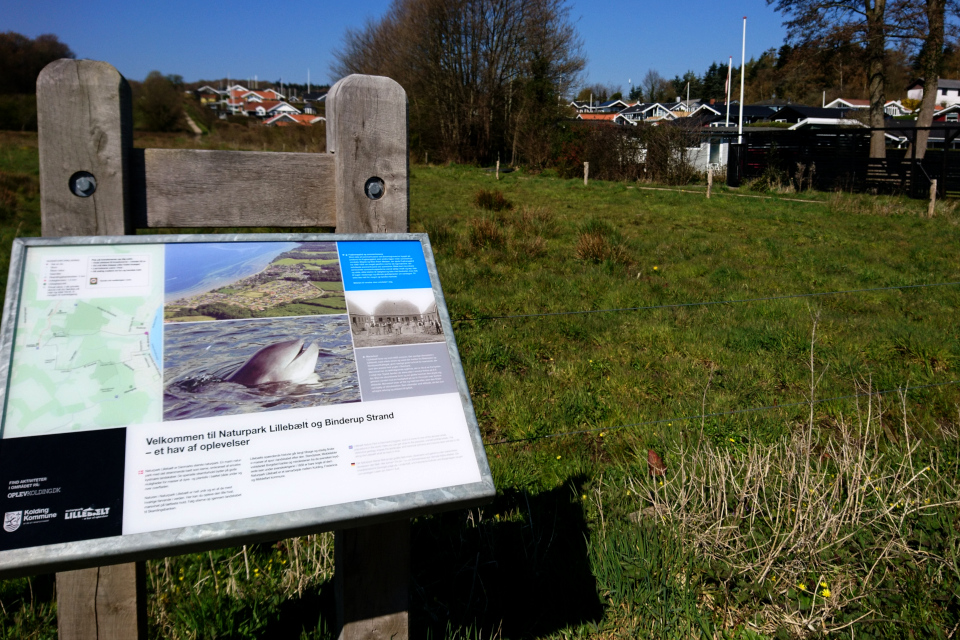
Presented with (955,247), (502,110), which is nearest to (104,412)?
(955,247)

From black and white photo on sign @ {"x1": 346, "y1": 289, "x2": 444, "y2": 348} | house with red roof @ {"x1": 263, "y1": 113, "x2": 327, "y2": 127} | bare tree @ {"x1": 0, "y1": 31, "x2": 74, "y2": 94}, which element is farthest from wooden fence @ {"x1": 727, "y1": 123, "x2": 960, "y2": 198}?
bare tree @ {"x1": 0, "y1": 31, "x2": 74, "y2": 94}

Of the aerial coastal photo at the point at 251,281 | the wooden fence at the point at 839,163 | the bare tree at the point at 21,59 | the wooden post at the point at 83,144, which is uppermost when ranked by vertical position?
the bare tree at the point at 21,59

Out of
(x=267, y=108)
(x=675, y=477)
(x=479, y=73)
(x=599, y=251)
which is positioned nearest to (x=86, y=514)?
(x=675, y=477)

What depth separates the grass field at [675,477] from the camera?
2.54m

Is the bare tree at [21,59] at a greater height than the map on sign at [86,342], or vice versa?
the bare tree at [21,59]

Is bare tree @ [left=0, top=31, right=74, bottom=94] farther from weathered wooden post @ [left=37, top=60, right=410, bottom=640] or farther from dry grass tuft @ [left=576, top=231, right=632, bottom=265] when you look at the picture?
weathered wooden post @ [left=37, top=60, right=410, bottom=640]

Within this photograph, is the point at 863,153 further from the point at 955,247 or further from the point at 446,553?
the point at 446,553

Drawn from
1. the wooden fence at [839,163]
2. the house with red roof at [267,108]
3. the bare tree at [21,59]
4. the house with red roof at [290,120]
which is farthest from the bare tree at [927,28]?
the house with red roof at [267,108]

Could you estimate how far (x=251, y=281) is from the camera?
71.8 inches

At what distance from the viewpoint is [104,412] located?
1508 mm

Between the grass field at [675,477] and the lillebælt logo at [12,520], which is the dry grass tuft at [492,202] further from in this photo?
the lillebælt logo at [12,520]

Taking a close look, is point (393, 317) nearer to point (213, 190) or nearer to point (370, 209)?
point (370, 209)

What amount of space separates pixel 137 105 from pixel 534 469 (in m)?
61.3

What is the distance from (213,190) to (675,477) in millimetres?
2070
